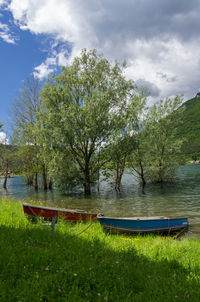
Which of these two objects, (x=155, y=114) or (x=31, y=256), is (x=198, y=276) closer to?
(x=31, y=256)

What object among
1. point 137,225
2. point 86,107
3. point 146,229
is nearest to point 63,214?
point 137,225

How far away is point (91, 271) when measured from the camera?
4527 mm

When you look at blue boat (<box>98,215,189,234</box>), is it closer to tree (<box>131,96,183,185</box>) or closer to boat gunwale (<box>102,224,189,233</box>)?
boat gunwale (<box>102,224,189,233</box>)

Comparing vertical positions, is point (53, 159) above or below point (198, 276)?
above

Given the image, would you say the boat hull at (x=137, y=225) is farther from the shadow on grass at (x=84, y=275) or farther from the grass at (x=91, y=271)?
the shadow on grass at (x=84, y=275)

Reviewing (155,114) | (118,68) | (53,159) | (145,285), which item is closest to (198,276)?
(145,285)

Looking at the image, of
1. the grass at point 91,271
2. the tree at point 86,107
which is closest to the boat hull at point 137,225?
the grass at point 91,271

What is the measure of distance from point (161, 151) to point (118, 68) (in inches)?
690

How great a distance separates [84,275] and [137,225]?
6.20 metres

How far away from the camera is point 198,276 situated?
15.3 feet

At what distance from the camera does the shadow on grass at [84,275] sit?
376cm

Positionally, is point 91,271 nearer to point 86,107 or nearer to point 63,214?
point 63,214

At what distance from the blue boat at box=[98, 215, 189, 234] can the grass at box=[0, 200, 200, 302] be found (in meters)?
2.94

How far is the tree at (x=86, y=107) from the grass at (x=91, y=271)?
18381 millimetres
